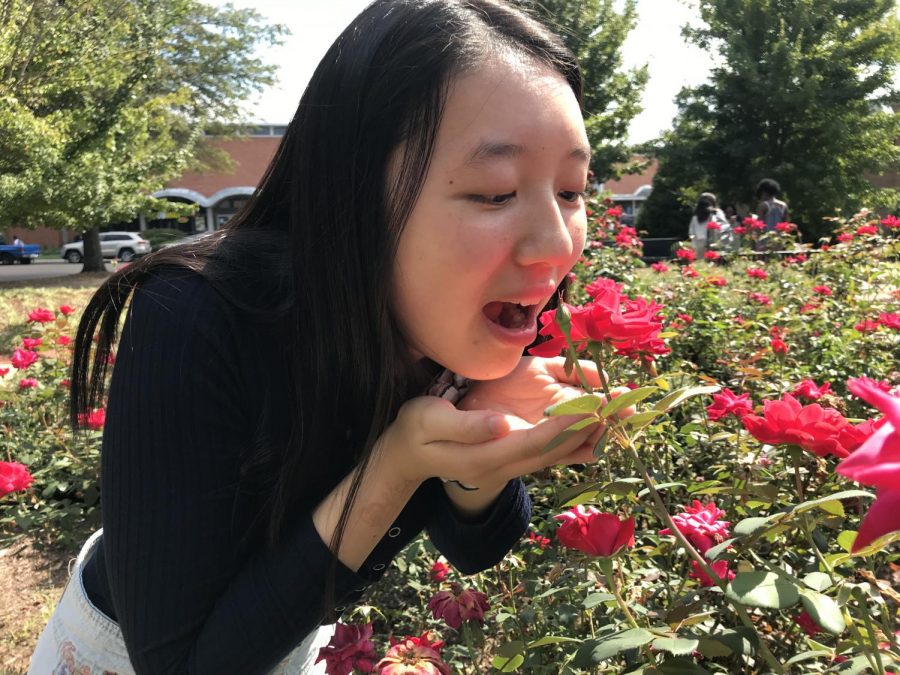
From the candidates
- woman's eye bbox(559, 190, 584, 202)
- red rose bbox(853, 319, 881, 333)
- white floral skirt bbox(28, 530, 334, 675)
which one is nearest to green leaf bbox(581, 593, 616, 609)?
woman's eye bbox(559, 190, 584, 202)

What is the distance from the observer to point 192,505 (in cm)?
88

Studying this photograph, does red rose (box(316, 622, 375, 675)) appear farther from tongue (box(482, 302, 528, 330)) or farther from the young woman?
tongue (box(482, 302, 528, 330))

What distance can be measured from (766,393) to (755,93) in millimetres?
16780

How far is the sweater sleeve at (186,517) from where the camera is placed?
0.87 m

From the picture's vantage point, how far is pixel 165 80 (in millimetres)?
19125

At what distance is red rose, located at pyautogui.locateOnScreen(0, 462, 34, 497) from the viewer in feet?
6.41

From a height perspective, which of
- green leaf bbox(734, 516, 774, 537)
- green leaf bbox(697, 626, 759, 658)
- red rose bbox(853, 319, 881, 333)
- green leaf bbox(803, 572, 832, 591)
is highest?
green leaf bbox(734, 516, 774, 537)

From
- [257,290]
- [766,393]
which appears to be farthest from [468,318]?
[766,393]

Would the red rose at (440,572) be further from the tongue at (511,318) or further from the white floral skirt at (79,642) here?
the tongue at (511,318)

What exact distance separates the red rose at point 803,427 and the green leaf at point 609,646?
28 centimetres

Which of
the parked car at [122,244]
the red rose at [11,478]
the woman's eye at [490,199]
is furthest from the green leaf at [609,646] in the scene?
the parked car at [122,244]

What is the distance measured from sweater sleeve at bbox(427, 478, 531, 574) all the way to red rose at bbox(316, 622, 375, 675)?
19 cm

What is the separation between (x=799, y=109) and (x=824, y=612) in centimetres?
1847

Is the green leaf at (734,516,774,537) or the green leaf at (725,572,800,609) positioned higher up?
the green leaf at (725,572,800,609)
